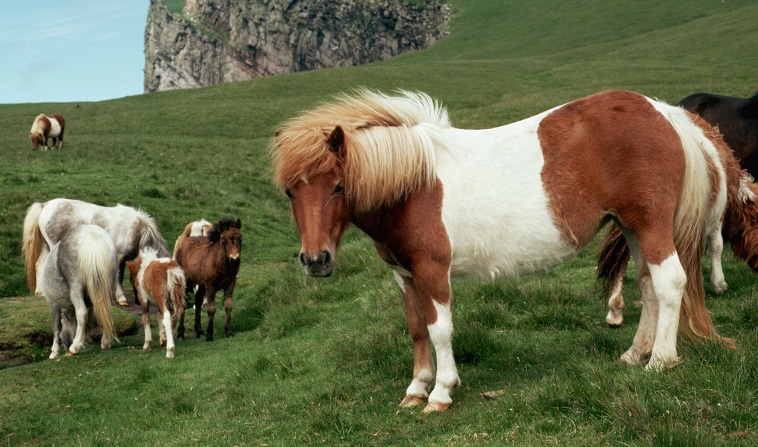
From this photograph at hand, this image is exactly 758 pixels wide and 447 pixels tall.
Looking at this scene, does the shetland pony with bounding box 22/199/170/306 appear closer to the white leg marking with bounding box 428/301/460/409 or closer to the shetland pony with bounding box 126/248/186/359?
the shetland pony with bounding box 126/248/186/359

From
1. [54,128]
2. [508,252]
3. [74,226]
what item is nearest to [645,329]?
[508,252]

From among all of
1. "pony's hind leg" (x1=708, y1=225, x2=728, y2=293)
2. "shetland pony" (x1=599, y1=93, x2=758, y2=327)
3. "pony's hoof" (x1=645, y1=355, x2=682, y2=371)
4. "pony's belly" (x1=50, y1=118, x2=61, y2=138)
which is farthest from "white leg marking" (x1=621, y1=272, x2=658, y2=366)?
"pony's belly" (x1=50, y1=118, x2=61, y2=138)

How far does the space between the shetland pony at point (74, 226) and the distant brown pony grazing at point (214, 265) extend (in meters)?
2.08

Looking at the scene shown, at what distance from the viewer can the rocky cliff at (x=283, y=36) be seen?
157 meters

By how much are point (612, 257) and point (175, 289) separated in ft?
23.8

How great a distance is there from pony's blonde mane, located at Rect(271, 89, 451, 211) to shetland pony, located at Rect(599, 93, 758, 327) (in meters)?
2.86

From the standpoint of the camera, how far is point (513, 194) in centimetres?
586

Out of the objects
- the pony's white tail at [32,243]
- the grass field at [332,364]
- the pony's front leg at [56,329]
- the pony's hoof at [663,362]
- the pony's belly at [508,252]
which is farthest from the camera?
the pony's white tail at [32,243]

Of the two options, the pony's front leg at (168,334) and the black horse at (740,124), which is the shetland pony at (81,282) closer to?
the pony's front leg at (168,334)

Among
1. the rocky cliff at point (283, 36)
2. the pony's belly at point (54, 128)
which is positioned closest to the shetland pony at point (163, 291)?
the pony's belly at point (54, 128)

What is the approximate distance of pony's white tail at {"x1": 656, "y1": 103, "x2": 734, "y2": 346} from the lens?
19.2 ft

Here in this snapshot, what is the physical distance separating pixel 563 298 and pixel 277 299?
5.07 metres

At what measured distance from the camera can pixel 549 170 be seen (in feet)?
19.2

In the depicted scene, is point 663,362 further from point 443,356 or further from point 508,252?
point 443,356
